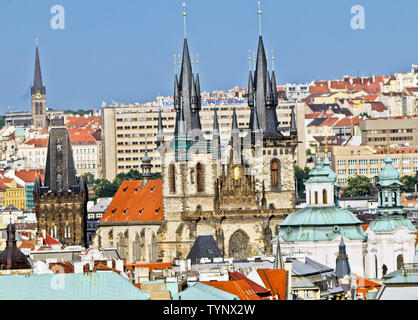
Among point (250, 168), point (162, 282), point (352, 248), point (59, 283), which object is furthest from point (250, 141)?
point (59, 283)

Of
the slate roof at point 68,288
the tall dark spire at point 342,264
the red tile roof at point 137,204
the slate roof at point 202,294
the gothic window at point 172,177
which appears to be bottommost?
the tall dark spire at point 342,264

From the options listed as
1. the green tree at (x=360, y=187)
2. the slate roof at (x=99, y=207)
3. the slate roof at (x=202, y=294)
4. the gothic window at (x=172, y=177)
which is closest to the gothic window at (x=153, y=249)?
the gothic window at (x=172, y=177)

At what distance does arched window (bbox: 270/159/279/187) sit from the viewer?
94188mm

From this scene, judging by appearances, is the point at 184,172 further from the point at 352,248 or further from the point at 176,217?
the point at 352,248

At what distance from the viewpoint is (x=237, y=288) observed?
4750 cm

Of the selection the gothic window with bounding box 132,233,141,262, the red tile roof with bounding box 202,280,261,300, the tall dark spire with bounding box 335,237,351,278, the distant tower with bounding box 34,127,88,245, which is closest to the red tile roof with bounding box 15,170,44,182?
the distant tower with bounding box 34,127,88,245

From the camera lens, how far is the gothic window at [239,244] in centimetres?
9194

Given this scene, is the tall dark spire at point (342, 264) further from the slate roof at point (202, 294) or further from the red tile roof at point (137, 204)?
the slate roof at point (202, 294)

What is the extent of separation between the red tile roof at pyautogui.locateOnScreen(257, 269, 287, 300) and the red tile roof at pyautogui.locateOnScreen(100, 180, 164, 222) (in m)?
38.0

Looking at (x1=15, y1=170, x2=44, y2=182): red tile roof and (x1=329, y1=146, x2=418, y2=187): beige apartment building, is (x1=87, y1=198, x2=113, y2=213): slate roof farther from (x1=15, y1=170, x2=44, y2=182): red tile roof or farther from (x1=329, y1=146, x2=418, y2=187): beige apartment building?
(x1=329, y1=146, x2=418, y2=187): beige apartment building

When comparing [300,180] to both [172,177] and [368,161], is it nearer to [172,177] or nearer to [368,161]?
[368,161]

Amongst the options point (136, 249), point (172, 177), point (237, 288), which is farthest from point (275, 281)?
point (136, 249)

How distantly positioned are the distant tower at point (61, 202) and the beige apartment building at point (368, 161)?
7467 centimetres

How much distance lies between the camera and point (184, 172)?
93188 mm
